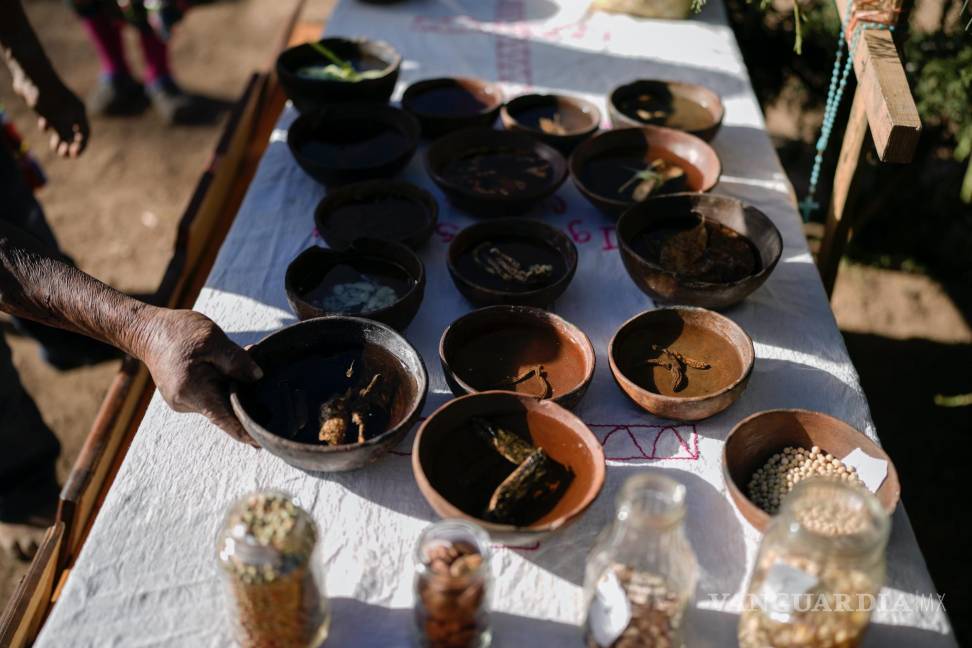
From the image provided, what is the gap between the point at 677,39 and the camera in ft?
10.5

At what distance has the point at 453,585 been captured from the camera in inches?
45.4

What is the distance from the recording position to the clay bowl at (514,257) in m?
1.92

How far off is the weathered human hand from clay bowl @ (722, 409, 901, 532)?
3.01ft

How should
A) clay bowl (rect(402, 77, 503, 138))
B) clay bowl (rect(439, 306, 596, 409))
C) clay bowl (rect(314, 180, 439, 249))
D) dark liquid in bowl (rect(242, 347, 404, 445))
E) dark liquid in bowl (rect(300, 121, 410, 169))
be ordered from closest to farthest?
dark liquid in bowl (rect(242, 347, 404, 445)) < clay bowl (rect(439, 306, 596, 409)) < clay bowl (rect(314, 180, 439, 249)) < dark liquid in bowl (rect(300, 121, 410, 169)) < clay bowl (rect(402, 77, 503, 138))

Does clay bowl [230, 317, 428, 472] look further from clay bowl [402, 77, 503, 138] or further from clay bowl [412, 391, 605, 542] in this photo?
clay bowl [402, 77, 503, 138]

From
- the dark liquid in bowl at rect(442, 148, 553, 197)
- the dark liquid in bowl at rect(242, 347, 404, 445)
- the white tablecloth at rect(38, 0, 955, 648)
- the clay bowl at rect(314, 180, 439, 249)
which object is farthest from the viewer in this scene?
the dark liquid in bowl at rect(442, 148, 553, 197)

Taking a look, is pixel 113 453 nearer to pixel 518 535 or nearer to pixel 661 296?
pixel 518 535

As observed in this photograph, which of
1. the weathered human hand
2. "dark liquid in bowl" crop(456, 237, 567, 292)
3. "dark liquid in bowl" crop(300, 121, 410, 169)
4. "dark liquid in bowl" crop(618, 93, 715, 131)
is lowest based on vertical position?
"dark liquid in bowl" crop(618, 93, 715, 131)

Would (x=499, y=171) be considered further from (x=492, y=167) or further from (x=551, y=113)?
(x=551, y=113)

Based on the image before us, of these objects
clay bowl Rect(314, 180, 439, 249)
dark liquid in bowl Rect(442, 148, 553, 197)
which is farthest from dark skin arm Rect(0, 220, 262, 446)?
dark liquid in bowl Rect(442, 148, 553, 197)

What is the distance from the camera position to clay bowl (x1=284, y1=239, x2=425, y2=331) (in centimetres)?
190

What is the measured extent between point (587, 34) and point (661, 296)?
1.65 meters

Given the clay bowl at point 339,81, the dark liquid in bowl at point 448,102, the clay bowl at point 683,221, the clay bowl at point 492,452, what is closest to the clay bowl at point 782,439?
the clay bowl at point 492,452

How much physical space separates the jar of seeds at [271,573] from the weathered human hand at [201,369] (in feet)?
1.29
